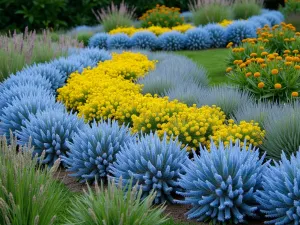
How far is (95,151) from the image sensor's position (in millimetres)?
5473

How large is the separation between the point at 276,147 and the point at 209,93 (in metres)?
1.92

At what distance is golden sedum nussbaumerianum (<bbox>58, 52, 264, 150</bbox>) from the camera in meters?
5.62

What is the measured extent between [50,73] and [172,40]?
18.0 ft

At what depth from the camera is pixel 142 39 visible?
13.5 meters

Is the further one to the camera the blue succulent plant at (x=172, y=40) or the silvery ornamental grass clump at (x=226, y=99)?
the blue succulent plant at (x=172, y=40)

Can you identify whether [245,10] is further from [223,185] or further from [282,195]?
[282,195]

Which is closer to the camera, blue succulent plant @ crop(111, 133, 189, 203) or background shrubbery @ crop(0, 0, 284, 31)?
blue succulent plant @ crop(111, 133, 189, 203)

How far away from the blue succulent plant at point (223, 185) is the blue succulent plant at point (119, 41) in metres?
9.29

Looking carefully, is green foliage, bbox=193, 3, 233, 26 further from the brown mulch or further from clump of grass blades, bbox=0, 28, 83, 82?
the brown mulch

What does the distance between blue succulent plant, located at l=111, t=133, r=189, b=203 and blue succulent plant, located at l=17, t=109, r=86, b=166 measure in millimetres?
1304

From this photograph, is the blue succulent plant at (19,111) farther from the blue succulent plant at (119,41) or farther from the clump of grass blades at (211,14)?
the clump of grass blades at (211,14)

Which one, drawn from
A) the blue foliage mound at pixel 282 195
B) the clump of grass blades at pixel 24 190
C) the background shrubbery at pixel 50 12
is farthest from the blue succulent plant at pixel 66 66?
the background shrubbery at pixel 50 12

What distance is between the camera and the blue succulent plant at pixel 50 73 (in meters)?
8.56

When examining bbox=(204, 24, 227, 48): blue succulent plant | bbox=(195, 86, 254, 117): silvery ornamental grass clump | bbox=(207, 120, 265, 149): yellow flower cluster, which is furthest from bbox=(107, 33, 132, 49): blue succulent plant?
bbox=(207, 120, 265, 149): yellow flower cluster
